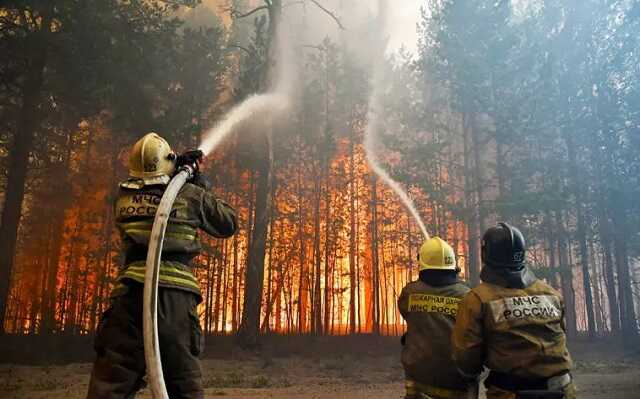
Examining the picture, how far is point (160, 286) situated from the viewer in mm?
3203

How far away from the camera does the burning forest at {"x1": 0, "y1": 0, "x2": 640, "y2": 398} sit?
15180mm

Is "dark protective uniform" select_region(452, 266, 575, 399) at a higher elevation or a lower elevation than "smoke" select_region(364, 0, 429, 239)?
lower

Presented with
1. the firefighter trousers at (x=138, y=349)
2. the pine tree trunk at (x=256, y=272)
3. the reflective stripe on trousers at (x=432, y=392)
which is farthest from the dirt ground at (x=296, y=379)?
the firefighter trousers at (x=138, y=349)

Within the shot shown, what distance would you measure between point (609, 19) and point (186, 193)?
78.9ft

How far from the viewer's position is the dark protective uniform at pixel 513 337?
3.14m

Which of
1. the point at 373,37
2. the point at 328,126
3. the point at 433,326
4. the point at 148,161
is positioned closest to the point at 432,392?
the point at 433,326

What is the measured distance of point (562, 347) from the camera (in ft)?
10.6

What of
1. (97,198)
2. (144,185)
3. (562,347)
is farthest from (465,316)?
(97,198)

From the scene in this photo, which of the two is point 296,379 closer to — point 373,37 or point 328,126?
point 328,126

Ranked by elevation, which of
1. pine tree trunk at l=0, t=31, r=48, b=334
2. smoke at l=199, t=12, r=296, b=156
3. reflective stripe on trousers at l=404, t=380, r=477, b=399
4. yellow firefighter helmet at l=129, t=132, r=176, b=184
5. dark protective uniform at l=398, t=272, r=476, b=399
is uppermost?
smoke at l=199, t=12, r=296, b=156

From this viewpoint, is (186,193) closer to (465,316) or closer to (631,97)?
(465,316)

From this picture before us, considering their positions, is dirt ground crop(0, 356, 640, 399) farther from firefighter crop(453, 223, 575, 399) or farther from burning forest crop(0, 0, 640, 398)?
firefighter crop(453, 223, 575, 399)

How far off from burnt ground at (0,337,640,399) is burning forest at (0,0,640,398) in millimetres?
355

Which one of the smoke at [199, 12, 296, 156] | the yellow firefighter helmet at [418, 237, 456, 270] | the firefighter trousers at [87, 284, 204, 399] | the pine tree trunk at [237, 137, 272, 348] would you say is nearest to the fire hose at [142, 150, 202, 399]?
the firefighter trousers at [87, 284, 204, 399]
